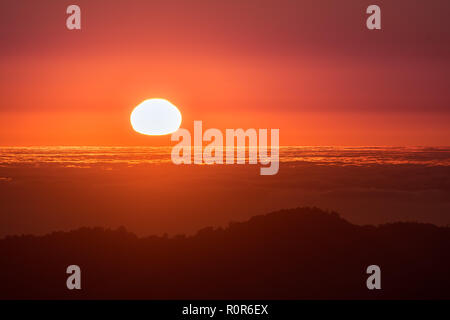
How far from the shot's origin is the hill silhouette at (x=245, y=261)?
18016mm

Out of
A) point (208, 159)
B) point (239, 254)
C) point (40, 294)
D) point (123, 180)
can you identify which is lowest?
point (40, 294)

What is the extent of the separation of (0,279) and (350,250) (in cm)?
1503

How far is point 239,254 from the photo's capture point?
70.5 ft

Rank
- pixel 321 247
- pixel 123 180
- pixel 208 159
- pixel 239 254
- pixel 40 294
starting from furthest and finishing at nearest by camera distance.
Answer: pixel 208 159 → pixel 123 180 → pixel 321 247 → pixel 239 254 → pixel 40 294

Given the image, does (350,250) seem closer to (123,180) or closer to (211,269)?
(211,269)

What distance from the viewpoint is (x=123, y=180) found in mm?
24562

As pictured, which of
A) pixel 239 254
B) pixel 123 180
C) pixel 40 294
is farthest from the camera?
pixel 123 180

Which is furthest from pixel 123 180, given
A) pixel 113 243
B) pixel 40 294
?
pixel 40 294

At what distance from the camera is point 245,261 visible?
67.7 feet

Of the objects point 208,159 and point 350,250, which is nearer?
point 350,250

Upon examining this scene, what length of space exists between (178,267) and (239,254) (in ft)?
9.63

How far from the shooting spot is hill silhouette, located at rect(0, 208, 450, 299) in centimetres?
1802

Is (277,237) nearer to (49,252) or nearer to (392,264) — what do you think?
(392,264)

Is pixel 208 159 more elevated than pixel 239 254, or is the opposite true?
pixel 208 159
